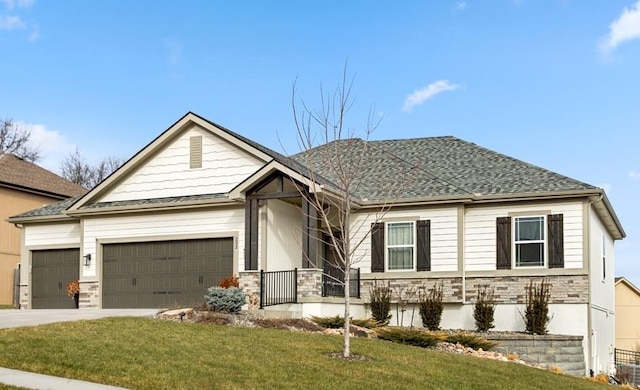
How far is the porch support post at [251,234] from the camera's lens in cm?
2206

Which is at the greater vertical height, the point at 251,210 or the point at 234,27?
the point at 234,27

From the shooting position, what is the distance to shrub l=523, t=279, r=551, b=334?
21438 mm

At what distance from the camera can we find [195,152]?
24.4 m

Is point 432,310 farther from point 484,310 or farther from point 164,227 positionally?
point 164,227

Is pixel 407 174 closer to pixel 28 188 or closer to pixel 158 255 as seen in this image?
pixel 158 255

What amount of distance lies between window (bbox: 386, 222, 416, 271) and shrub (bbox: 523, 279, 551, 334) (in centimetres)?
359

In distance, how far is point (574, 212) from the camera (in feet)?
72.2

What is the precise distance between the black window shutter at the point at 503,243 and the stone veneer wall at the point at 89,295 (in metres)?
12.5

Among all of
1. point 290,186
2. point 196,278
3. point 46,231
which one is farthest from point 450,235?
point 46,231

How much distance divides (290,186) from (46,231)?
380 inches

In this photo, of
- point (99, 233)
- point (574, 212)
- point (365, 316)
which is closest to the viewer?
point (574, 212)

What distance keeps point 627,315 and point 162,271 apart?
23453mm

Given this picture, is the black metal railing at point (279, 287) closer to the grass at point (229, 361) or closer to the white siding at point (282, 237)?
the white siding at point (282, 237)

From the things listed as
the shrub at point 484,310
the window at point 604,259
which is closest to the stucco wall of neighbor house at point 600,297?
the window at point 604,259
